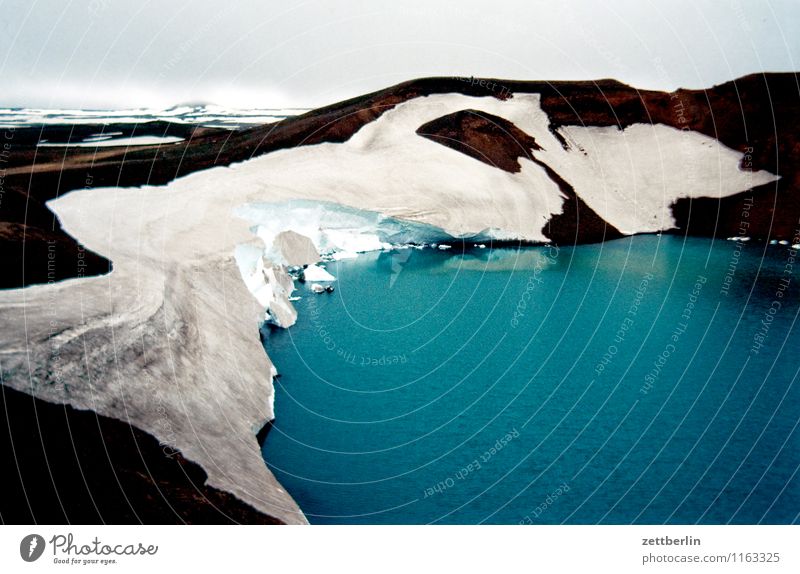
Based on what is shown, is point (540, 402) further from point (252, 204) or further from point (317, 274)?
point (252, 204)

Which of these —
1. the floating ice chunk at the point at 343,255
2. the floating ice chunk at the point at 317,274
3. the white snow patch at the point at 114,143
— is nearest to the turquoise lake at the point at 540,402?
the floating ice chunk at the point at 317,274

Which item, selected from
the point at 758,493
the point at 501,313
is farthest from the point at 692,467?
the point at 501,313

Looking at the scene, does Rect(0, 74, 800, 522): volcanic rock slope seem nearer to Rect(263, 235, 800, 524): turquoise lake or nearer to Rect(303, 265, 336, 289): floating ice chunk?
Rect(263, 235, 800, 524): turquoise lake

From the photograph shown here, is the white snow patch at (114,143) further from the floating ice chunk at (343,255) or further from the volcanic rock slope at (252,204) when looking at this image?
the floating ice chunk at (343,255)

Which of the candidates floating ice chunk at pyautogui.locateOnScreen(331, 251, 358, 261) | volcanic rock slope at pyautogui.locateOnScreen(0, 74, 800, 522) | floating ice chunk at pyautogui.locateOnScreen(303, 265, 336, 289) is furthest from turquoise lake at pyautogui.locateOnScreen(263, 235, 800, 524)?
floating ice chunk at pyautogui.locateOnScreen(331, 251, 358, 261)

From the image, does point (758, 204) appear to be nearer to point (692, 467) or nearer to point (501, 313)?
point (501, 313)

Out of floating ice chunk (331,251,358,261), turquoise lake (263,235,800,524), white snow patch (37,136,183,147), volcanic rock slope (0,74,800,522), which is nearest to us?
volcanic rock slope (0,74,800,522)
